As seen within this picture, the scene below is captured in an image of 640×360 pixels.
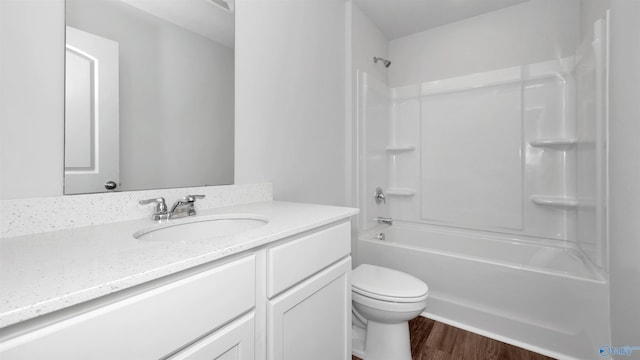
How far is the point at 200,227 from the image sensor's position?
993 mm

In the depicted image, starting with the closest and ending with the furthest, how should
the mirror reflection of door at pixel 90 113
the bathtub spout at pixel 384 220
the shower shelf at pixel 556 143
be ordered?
the mirror reflection of door at pixel 90 113 → the shower shelf at pixel 556 143 → the bathtub spout at pixel 384 220

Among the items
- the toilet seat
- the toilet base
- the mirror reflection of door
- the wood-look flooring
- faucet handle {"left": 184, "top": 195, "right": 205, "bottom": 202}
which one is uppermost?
the mirror reflection of door

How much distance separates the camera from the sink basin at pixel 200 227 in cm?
87

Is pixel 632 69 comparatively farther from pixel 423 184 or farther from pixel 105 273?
pixel 105 273

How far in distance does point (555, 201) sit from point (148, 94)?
2.69 m

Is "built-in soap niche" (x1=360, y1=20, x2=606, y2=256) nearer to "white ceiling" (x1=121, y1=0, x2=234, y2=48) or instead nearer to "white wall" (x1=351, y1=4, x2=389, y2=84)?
"white wall" (x1=351, y1=4, x2=389, y2=84)

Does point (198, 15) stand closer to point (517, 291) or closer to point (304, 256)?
point (304, 256)

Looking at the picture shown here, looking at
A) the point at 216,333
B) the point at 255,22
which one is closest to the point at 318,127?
the point at 255,22

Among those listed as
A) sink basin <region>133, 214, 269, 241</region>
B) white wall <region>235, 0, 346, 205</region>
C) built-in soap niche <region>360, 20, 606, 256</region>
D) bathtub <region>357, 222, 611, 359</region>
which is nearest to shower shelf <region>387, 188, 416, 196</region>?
built-in soap niche <region>360, 20, 606, 256</region>

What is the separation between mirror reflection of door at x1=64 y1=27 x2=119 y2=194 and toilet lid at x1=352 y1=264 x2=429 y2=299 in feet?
4.01

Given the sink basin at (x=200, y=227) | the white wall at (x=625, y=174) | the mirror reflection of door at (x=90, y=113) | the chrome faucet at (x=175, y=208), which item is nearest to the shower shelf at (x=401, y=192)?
the white wall at (x=625, y=174)

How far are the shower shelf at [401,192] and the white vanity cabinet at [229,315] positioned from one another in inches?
67.8

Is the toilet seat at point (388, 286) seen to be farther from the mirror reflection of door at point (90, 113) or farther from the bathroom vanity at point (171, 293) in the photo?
the mirror reflection of door at point (90, 113)

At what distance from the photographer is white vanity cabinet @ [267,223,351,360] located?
2.51ft
